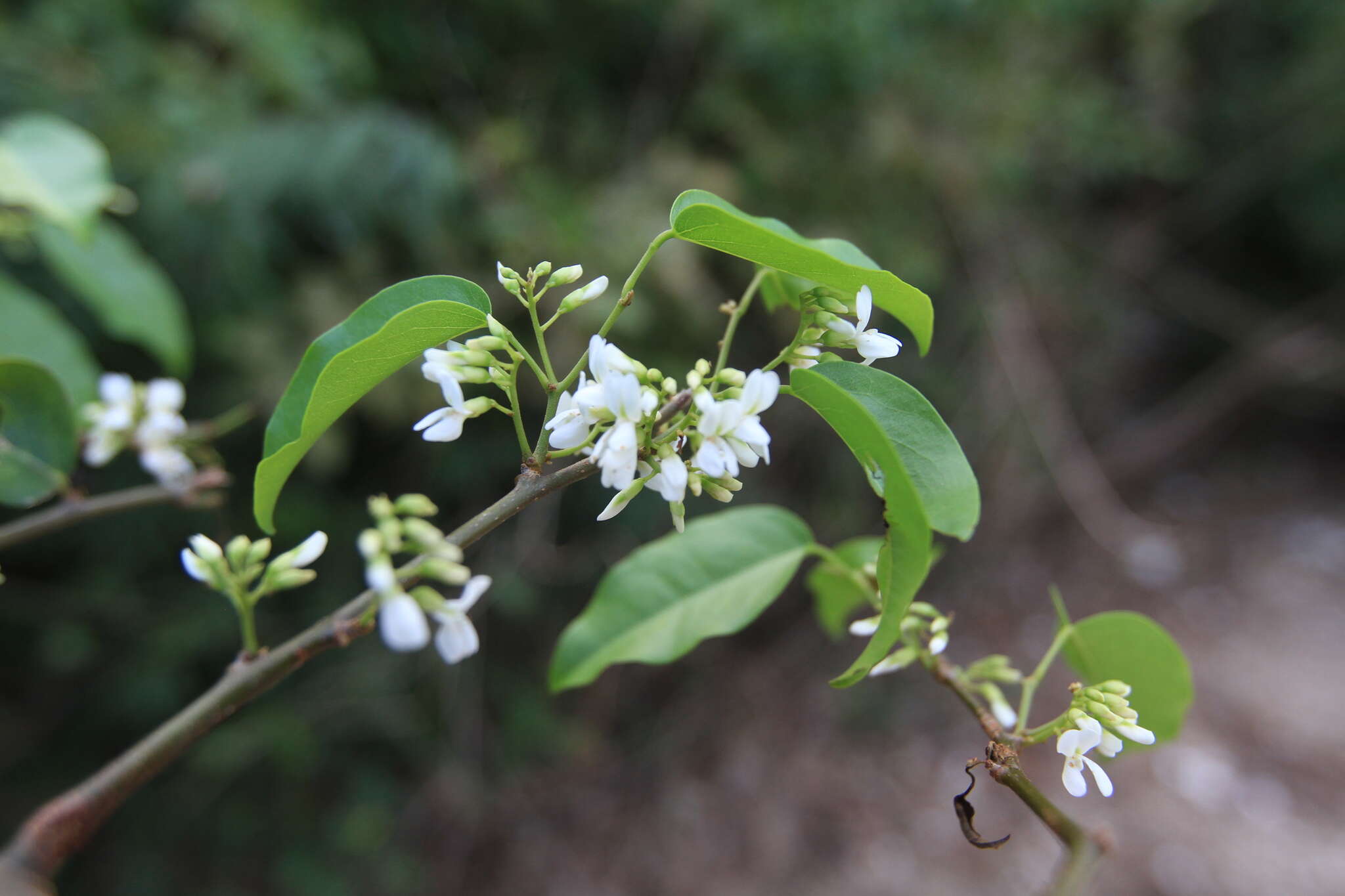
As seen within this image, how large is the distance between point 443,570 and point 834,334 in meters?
0.29

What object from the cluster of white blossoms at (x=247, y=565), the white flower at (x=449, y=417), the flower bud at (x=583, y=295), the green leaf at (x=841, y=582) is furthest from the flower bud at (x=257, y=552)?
the green leaf at (x=841, y=582)

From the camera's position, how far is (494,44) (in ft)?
7.02

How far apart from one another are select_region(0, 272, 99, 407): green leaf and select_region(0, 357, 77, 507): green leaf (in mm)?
207

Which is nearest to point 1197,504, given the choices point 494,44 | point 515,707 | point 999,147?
point 999,147

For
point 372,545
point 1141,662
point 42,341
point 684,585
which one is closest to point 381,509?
point 372,545

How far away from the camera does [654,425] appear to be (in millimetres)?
450

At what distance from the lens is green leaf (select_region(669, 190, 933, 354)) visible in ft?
1.41

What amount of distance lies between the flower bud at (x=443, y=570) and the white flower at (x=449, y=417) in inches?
3.7

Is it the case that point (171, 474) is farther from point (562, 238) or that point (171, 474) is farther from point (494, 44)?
point (494, 44)

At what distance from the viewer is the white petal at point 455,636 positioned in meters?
0.44

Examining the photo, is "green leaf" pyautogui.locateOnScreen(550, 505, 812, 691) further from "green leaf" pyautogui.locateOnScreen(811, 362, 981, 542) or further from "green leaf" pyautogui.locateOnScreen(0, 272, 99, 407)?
"green leaf" pyautogui.locateOnScreen(0, 272, 99, 407)

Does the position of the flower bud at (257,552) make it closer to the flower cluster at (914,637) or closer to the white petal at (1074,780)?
the flower cluster at (914,637)

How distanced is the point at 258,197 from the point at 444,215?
0.40m

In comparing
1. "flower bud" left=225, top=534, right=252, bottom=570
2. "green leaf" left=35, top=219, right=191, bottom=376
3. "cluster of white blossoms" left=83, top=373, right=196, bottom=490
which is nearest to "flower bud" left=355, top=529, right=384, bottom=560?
"flower bud" left=225, top=534, right=252, bottom=570
